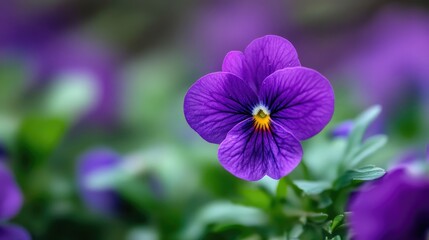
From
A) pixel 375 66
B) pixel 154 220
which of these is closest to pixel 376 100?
pixel 375 66

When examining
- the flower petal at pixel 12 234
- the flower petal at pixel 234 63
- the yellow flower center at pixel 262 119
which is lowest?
the flower petal at pixel 12 234

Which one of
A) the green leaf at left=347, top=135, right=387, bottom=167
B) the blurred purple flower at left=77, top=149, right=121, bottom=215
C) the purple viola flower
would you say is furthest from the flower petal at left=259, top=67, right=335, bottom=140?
the blurred purple flower at left=77, top=149, right=121, bottom=215

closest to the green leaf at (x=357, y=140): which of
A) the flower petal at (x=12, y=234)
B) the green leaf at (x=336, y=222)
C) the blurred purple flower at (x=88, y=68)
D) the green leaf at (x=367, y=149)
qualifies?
the green leaf at (x=367, y=149)

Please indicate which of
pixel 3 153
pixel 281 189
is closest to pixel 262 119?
pixel 281 189

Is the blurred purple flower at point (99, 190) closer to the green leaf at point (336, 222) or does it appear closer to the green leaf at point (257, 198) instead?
the green leaf at point (257, 198)

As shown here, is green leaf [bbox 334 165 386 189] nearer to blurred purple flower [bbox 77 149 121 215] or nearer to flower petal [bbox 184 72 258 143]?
flower petal [bbox 184 72 258 143]

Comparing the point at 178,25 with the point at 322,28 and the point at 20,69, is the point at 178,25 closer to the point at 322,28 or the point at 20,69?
the point at 322,28

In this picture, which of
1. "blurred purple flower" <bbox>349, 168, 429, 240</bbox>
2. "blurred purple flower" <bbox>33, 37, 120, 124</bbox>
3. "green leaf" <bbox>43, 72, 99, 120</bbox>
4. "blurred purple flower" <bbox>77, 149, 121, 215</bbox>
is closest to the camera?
"blurred purple flower" <bbox>349, 168, 429, 240</bbox>
